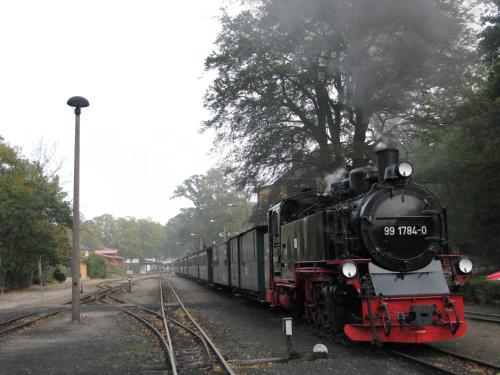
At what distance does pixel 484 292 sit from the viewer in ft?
50.3

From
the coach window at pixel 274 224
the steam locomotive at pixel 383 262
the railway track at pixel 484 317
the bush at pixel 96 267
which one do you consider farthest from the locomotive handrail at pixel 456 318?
the bush at pixel 96 267

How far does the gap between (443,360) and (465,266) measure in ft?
5.59

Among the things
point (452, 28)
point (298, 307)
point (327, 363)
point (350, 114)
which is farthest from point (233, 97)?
point (327, 363)

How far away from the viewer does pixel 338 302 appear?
816 cm

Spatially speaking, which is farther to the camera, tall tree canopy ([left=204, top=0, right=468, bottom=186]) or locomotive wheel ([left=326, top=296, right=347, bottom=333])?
tall tree canopy ([left=204, top=0, right=468, bottom=186])

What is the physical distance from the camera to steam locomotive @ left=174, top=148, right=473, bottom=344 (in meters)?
7.46

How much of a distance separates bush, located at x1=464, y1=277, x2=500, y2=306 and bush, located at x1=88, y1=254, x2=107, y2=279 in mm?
51115

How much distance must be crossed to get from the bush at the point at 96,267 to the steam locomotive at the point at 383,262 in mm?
54443

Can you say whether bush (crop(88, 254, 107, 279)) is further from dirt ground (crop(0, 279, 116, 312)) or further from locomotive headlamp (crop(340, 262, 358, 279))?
locomotive headlamp (crop(340, 262, 358, 279))

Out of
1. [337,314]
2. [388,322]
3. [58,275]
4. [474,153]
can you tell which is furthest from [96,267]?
[388,322]

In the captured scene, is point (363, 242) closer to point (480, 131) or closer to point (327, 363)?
point (327, 363)

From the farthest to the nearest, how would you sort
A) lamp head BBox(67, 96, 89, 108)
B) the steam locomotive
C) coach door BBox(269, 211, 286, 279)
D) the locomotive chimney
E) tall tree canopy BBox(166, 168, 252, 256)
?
tall tree canopy BBox(166, 168, 252, 256) < lamp head BBox(67, 96, 89, 108) < coach door BBox(269, 211, 286, 279) < the locomotive chimney < the steam locomotive

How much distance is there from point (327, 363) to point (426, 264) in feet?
7.63

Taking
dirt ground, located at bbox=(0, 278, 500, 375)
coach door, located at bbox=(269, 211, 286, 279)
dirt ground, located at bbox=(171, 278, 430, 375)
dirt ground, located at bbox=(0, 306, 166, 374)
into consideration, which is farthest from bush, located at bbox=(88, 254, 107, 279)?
A: coach door, located at bbox=(269, 211, 286, 279)
